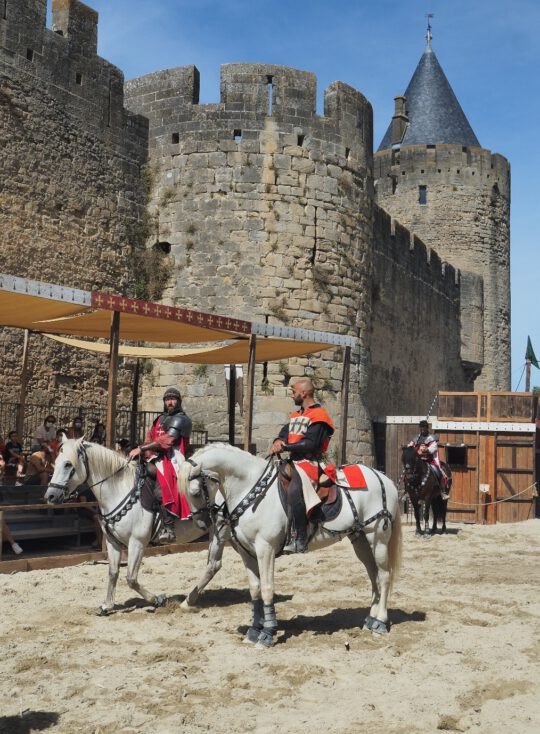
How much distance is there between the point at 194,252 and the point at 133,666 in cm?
1017

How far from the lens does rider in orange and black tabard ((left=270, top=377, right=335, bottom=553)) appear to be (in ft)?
19.1

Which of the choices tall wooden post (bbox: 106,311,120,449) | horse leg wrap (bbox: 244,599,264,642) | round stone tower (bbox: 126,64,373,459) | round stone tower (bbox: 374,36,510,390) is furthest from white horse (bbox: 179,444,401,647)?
round stone tower (bbox: 374,36,510,390)

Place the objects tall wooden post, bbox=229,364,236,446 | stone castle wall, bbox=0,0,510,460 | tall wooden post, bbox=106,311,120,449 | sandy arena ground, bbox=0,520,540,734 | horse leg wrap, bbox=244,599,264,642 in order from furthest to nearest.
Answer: tall wooden post, bbox=229,364,236,446
stone castle wall, bbox=0,0,510,460
tall wooden post, bbox=106,311,120,449
horse leg wrap, bbox=244,599,264,642
sandy arena ground, bbox=0,520,540,734

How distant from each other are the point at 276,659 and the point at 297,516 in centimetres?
100

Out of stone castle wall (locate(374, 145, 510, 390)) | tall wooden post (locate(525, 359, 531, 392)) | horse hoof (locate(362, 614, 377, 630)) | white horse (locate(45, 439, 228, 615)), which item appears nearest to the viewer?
horse hoof (locate(362, 614, 377, 630))

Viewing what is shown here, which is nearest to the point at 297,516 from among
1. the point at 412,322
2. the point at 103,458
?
the point at 103,458

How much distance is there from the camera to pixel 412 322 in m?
21.9

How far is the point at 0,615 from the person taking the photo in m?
6.25

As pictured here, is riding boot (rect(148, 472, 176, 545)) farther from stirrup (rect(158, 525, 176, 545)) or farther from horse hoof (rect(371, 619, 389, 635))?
horse hoof (rect(371, 619, 389, 635))

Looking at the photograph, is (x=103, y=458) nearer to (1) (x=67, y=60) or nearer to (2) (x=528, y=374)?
(1) (x=67, y=60)

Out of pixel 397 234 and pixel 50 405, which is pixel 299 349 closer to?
pixel 50 405

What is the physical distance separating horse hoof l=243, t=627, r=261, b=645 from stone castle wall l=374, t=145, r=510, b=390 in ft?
75.9

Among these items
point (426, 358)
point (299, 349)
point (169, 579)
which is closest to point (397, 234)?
point (426, 358)

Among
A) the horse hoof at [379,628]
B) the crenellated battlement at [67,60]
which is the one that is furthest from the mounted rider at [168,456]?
the crenellated battlement at [67,60]
